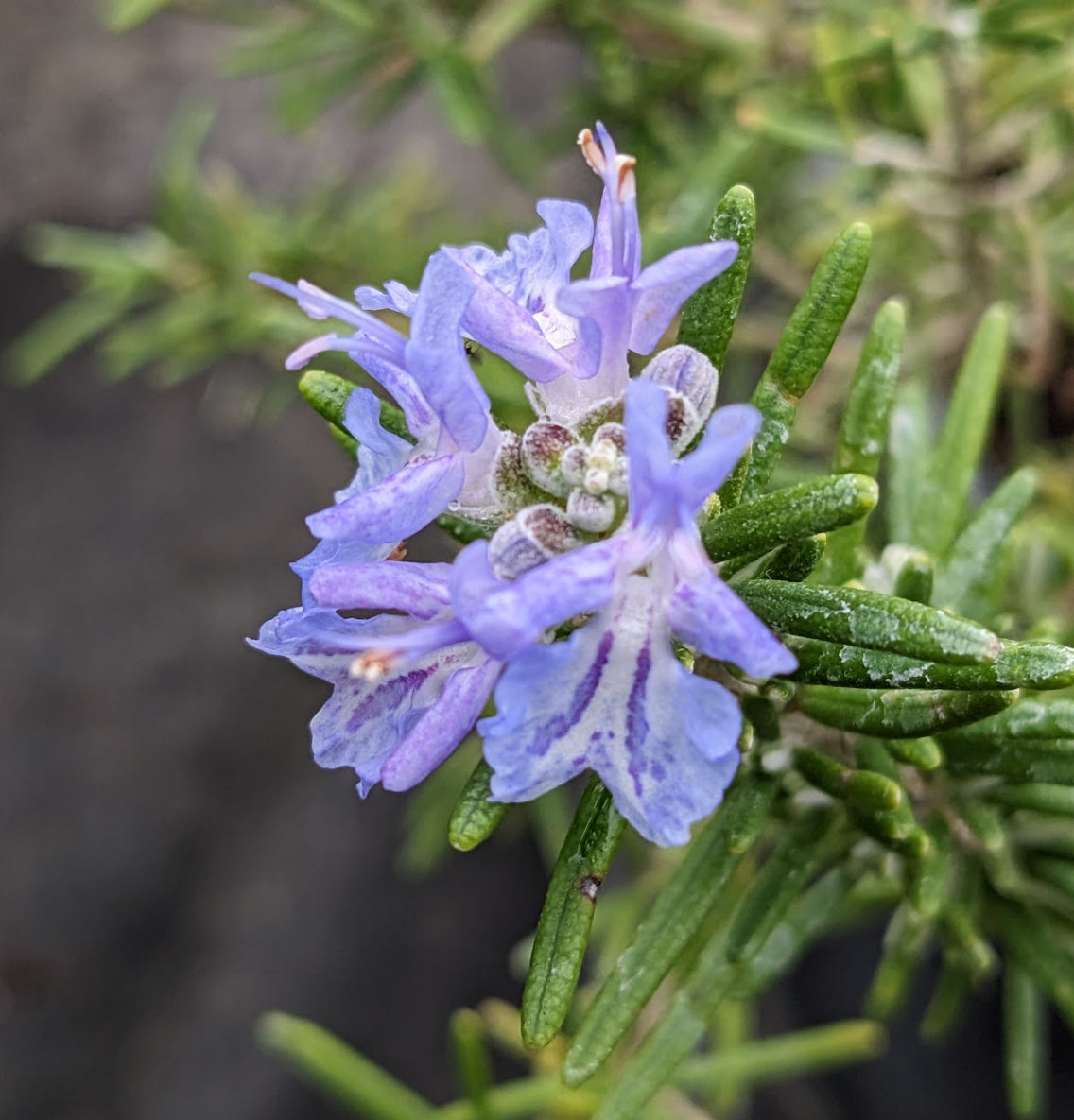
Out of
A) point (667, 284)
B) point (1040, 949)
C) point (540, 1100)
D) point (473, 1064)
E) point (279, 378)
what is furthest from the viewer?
point (279, 378)

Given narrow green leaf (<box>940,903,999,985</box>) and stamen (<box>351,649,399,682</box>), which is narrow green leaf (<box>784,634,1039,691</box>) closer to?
stamen (<box>351,649,399,682</box>)

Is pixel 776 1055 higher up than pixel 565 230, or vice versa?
pixel 565 230

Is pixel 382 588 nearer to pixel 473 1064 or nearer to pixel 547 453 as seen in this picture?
pixel 547 453

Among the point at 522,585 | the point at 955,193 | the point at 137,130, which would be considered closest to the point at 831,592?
the point at 522,585

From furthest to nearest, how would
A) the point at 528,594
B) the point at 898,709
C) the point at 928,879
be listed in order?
1. the point at 928,879
2. the point at 898,709
3. the point at 528,594

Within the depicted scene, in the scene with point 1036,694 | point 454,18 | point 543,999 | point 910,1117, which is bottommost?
point 910,1117

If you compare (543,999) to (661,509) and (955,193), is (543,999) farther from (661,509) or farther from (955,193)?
(955,193)

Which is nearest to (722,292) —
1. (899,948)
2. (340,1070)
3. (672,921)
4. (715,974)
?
(672,921)
